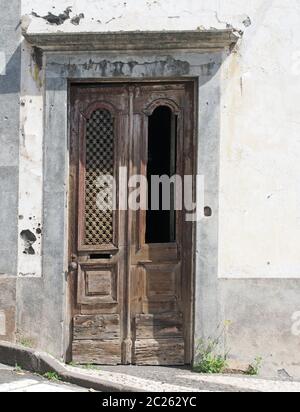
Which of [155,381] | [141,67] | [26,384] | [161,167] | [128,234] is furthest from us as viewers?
[161,167]

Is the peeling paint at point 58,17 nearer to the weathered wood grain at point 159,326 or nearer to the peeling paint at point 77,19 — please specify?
the peeling paint at point 77,19

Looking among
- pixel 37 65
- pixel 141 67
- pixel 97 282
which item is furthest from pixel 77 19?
pixel 97 282

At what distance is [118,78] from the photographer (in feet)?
23.1

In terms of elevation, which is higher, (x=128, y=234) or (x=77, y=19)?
(x=77, y=19)

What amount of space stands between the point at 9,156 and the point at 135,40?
1.80 m

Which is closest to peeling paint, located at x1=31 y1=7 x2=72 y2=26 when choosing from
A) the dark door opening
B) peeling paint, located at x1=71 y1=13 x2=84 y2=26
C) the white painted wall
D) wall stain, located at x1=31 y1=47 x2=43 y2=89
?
peeling paint, located at x1=71 y1=13 x2=84 y2=26

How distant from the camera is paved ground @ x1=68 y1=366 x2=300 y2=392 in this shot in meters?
6.13

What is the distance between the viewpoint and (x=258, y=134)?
274 inches

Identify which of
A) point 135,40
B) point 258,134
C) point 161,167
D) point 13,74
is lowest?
point 161,167

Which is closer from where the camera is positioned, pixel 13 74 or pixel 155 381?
pixel 155 381

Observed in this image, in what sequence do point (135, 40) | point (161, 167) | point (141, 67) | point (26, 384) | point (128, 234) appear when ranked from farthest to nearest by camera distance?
1. point (161, 167)
2. point (128, 234)
3. point (141, 67)
4. point (135, 40)
5. point (26, 384)

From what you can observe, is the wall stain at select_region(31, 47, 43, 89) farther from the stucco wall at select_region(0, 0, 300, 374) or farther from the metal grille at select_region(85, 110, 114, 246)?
the metal grille at select_region(85, 110, 114, 246)

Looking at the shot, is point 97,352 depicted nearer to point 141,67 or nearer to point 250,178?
point 250,178
